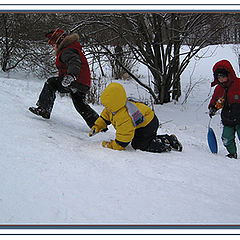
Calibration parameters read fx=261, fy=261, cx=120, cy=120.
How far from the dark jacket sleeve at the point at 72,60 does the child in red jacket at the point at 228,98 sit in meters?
1.86

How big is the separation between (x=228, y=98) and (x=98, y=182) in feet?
8.08

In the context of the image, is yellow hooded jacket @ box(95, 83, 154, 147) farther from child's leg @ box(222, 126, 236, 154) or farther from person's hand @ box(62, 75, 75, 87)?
child's leg @ box(222, 126, 236, 154)

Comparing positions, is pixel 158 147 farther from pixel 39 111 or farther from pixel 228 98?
pixel 39 111

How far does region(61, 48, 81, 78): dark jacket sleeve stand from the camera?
3.29 meters

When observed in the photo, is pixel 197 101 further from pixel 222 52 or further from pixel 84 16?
pixel 222 52

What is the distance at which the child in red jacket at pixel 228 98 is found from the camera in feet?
11.5

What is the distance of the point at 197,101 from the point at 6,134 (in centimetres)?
698

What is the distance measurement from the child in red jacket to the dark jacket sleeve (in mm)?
1864

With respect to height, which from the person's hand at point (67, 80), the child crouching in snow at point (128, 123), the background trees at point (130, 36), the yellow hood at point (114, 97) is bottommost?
the child crouching in snow at point (128, 123)

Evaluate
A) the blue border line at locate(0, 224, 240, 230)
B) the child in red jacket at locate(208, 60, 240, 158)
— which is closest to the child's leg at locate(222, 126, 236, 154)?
the child in red jacket at locate(208, 60, 240, 158)

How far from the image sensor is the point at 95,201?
64.5 inches

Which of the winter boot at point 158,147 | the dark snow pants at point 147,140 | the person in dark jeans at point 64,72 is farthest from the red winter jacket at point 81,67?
the winter boot at point 158,147

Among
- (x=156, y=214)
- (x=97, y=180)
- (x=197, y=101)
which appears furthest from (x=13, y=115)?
(x=197, y=101)

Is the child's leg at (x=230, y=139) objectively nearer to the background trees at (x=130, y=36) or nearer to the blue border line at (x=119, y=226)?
the blue border line at (x=119, y=226)
